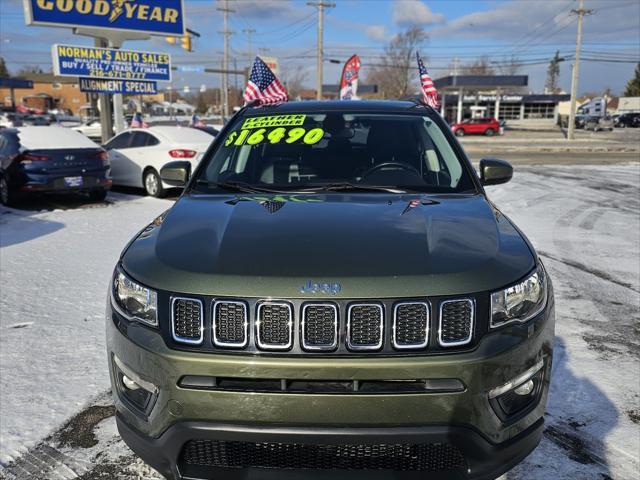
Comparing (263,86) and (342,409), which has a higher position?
(263,86)

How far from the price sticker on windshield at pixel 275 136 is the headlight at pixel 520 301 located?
6.14ft

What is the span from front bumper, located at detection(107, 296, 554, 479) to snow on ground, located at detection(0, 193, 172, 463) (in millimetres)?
1379

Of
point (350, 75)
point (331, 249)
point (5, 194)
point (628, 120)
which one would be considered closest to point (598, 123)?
point (628, 120)

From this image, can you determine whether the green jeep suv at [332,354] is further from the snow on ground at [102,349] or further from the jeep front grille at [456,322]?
the snow on ground at [102,349]

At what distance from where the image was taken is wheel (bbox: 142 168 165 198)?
11.6m

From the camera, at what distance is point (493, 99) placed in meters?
71.1

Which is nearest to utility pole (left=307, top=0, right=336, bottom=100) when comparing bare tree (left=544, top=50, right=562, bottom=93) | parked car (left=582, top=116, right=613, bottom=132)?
parked car (left=582, top=116, right=613, bottom=132)

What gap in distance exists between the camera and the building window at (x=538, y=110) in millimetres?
77812

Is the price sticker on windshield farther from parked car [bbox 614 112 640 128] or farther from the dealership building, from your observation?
parked car [bbox 614 112 640 128]

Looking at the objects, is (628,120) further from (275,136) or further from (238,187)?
(238,187)

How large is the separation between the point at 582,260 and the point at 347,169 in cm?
423

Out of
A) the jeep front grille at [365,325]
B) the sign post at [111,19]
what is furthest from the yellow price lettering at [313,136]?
the sign post at [111,19]

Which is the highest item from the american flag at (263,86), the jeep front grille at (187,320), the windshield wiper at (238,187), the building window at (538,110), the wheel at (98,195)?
the building window at (538,110)

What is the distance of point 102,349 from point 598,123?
202 ft
